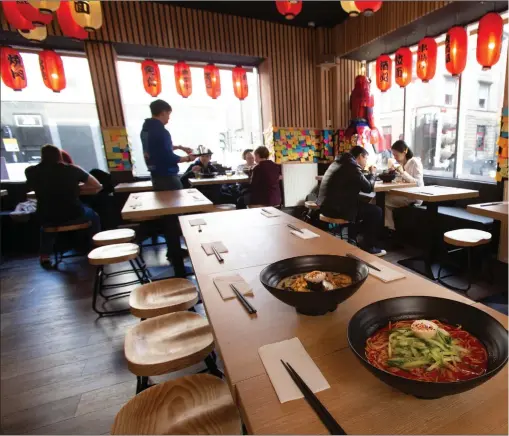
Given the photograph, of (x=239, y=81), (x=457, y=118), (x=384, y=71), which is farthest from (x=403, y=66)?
(x=239, y=81)

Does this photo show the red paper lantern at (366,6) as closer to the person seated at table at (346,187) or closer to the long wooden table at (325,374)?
the person seated at table at (346,187)

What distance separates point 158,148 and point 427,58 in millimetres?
3818

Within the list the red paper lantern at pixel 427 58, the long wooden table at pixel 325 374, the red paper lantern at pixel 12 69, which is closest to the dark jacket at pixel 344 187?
the red paper lantern at pixel 427 58

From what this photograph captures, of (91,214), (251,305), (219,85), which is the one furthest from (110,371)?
(219,85)

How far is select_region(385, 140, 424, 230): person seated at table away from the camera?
4191 mm

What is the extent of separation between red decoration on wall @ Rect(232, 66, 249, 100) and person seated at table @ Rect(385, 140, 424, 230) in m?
2.81

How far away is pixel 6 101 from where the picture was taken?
199 inches

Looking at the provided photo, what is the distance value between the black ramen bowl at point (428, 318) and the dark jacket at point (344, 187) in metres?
2.74

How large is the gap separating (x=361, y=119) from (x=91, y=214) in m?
5.28

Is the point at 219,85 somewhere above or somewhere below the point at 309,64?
below

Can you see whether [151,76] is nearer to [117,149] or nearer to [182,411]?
[117,149]

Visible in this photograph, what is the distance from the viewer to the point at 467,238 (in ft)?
9.12

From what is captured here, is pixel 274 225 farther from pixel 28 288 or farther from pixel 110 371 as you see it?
pixel 28 288

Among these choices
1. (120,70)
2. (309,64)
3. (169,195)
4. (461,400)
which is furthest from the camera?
(309,64)
